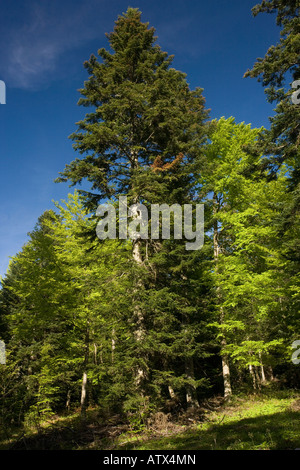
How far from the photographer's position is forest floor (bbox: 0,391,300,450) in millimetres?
5820

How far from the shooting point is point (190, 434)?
307 inches

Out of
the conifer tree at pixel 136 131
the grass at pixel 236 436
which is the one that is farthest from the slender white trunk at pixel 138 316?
the grass at pixel 236 436

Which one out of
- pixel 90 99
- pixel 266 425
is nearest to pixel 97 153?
pixel 90 99

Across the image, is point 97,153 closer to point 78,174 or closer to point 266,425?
point 78,174

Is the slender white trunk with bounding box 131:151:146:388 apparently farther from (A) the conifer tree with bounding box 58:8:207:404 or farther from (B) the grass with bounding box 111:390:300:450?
(B) the grass with bounding box 111:390:300:450

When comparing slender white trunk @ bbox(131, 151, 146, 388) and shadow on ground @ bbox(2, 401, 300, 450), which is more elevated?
slender white trunk @ bbox(131, 151, 146, 388)

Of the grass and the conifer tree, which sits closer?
the grass

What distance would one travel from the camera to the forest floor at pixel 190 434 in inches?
229
